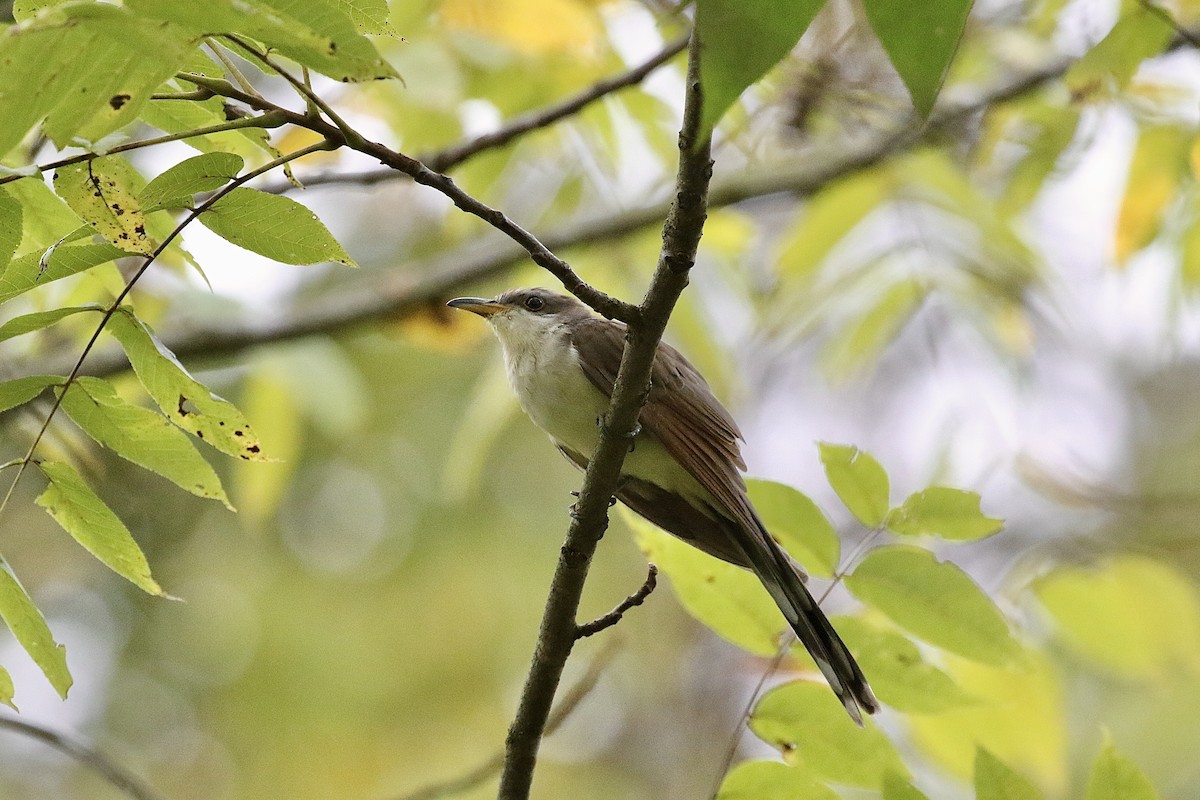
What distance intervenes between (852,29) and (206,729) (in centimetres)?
772

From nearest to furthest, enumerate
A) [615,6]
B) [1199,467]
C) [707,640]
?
[615,6]
[707,640]
[1199,467]

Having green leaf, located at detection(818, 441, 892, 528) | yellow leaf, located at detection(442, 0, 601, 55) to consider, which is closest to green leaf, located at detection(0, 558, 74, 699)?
green leaf, located at detection(818, 441, 892, 528)

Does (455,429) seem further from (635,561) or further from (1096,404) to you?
(1096,404)

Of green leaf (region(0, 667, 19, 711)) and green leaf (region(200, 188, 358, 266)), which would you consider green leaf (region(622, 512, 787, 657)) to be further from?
green leaf (region(0, 667, 19, 711))

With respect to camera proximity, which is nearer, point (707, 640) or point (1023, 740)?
point (1023, 740)

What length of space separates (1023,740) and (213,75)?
11.5ft

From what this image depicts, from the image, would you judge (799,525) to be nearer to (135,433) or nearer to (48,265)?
(135,433)

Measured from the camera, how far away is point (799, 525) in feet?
9.62

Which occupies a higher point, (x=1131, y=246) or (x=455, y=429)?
(x=455, y=429)

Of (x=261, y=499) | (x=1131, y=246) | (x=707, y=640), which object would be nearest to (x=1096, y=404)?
(x=707, y=640)

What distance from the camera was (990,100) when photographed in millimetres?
4859

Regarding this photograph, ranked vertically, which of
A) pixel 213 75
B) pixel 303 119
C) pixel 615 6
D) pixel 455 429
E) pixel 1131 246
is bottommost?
pixel 303 119

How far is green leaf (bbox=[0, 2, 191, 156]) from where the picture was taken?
150cm

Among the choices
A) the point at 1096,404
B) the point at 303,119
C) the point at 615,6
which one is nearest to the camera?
the point at 303,119
